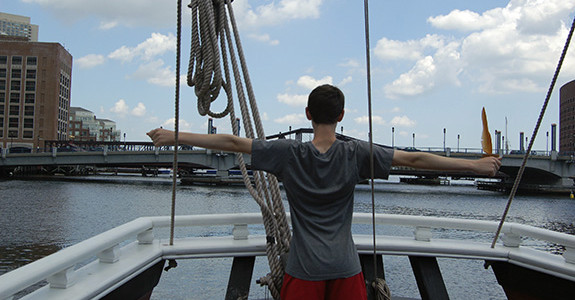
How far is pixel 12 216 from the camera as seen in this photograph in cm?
1952

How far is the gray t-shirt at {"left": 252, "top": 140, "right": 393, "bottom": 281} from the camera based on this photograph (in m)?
1.59

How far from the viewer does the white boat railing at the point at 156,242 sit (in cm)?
154

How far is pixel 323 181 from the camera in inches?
63.7

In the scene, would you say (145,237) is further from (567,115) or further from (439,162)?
(567,115)

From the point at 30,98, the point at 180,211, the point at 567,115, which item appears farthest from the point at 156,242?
the point at 567,115

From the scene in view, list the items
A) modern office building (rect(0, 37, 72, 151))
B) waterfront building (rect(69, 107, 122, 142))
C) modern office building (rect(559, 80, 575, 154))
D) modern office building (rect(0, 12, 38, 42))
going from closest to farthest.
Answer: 1. modern office building (rect(0, 37, 72, 151))
2. modern office building (rect(559, 80, 575, 154))
3. waterfront building (rect(69, 107, 122, 142))
4. modern office building (rect(0, 12, 38, 42))

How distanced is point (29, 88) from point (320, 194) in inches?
3825

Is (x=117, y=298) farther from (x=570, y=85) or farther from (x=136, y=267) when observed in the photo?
(x=570, y=85)

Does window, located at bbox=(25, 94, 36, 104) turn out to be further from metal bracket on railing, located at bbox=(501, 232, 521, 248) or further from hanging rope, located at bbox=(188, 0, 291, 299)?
metal bracket on railing, located at bbox=(501, 232, 521, 248)

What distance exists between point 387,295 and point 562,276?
3.40ft

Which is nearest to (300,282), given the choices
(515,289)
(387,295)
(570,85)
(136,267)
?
(387,295)

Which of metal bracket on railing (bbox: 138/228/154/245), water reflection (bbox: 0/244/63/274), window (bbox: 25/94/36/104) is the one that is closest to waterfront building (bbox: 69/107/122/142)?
window (bbox: 25/94/36/104)

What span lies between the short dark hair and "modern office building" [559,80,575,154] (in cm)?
10469

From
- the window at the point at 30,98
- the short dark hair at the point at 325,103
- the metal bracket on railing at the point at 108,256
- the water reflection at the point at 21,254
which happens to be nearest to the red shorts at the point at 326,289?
the short dark hair at the point at 325,103
